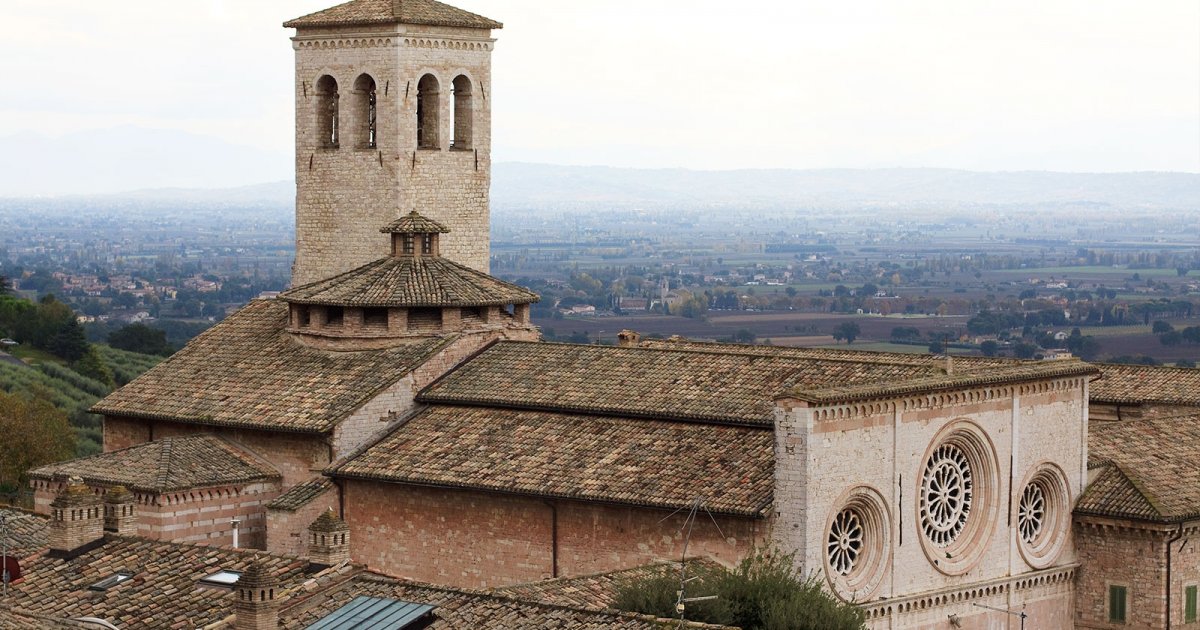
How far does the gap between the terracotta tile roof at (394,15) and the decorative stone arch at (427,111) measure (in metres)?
1.08

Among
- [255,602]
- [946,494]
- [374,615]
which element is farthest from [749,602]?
[946,494]

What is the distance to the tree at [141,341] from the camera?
97375 millimetres

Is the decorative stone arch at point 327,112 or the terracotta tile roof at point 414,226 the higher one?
the decorative stone arch at point 327,112

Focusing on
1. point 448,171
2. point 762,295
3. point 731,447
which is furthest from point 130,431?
point 762,295

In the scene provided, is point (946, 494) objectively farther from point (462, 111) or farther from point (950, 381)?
point (462, 111)

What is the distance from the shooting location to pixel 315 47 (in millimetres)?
42188

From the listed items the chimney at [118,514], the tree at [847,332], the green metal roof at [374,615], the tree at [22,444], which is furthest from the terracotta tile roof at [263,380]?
the tree at [847,332]

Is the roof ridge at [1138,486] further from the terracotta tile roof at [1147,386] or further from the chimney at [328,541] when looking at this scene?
the chimney at [328,541]

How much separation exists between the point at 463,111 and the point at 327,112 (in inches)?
101

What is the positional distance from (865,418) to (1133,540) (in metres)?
6.41

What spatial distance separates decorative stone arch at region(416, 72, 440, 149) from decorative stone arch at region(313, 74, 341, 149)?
1529 mm

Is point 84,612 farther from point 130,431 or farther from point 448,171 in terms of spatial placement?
point 448,171

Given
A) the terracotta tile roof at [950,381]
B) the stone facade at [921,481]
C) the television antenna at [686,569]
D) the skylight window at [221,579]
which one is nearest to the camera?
the television antenna at [686,569]

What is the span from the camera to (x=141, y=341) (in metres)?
97.9
